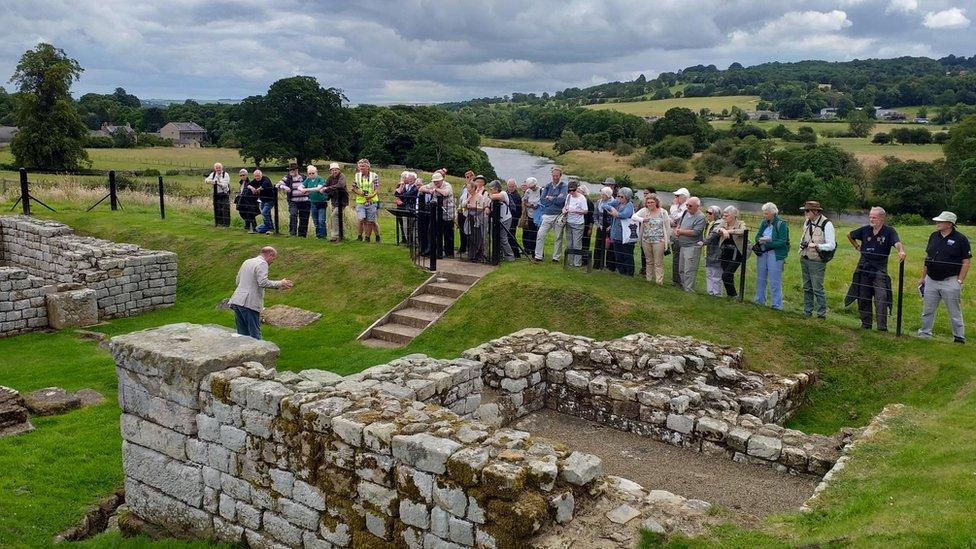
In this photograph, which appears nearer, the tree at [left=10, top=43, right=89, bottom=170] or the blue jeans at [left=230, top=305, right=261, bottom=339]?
the blue jeans at [left=230, top=305, right=261, bottom=339]

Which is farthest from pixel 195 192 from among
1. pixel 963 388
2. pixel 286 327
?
pixel 963 388

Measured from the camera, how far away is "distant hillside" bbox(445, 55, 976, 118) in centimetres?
11444

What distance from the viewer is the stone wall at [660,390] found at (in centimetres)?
871

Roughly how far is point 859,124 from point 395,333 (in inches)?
3476

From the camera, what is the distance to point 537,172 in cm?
7762

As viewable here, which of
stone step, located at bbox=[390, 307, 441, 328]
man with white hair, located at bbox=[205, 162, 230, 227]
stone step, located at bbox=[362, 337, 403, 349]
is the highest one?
man with white hair, located at bbox=[205, 162, 230, 227]

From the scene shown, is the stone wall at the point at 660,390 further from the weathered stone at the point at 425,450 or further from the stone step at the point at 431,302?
the weathered stone at the point at 425,450

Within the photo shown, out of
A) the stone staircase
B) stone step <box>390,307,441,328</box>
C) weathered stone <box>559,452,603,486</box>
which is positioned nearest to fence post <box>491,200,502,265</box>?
the stone staircase

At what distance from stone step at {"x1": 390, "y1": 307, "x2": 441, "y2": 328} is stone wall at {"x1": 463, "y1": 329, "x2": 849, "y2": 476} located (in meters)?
2.87

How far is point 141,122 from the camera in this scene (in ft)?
391

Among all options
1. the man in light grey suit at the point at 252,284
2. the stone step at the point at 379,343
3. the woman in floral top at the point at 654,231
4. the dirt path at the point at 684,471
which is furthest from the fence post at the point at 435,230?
the dirt path at the point at 684,471

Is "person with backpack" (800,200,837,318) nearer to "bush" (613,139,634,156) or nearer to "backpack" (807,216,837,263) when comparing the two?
"backpack" (807,216,837,263)

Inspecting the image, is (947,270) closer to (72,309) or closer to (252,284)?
(252,284)

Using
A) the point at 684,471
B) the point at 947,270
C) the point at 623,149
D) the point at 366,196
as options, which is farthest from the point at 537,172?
the point at 684,471
